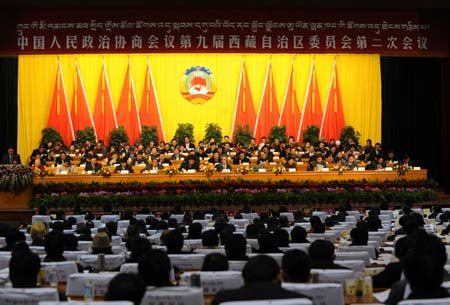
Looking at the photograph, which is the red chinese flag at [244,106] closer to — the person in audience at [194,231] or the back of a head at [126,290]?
the person in audience at [194,231]

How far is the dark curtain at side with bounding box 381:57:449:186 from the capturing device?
22.7 metres

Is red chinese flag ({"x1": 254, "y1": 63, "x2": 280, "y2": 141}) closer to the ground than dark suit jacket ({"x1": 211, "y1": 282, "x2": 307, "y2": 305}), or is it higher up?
higher up

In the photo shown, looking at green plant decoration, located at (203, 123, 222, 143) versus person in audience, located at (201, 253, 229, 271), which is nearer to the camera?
person in audience, located at (201, 253, 229, 271)

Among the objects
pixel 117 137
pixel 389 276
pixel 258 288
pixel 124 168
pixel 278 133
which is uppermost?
pixel 278 133

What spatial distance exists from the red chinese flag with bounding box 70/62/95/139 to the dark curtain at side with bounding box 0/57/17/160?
5.90ft

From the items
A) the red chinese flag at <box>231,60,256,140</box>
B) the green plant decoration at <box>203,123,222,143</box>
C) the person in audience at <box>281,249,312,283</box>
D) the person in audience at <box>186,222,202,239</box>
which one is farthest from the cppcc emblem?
the person in audience at <box>281,249,312,283</box>

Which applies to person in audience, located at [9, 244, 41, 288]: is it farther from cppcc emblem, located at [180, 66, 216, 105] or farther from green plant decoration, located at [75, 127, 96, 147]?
cppcc emblem, located at [180, 66, 216, 105]

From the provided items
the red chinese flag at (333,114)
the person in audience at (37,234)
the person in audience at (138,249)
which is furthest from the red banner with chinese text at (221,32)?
the person in audience at (138,249)

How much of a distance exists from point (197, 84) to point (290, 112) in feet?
10.2

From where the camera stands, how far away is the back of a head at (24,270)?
4645 mm

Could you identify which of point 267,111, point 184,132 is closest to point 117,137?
point 184,132

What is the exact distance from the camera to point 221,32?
17156 mm

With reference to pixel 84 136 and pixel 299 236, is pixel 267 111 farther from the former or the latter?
pixel 299 236

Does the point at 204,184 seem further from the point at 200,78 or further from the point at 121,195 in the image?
the point at 200,78
